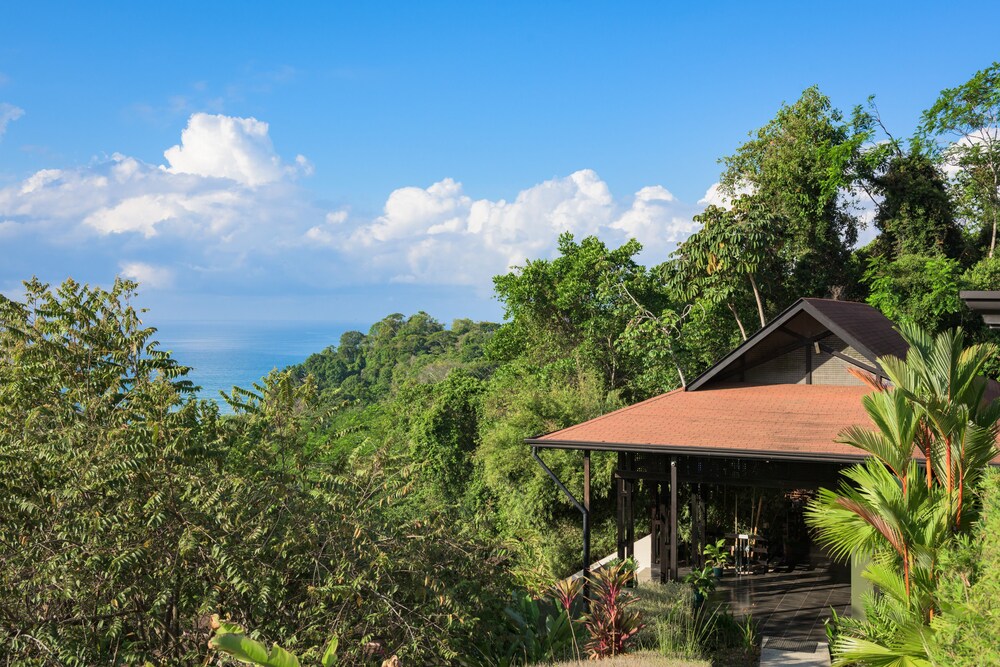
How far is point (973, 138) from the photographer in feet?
112

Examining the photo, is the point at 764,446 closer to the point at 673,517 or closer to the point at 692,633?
the point at 673,517

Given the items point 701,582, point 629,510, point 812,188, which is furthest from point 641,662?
point 812,188

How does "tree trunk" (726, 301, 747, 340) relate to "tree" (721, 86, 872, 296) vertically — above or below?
below

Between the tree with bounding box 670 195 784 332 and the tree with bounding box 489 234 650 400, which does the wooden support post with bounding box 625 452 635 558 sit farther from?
the tree with bounding box 489 234 650 400

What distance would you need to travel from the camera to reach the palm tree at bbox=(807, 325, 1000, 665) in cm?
814

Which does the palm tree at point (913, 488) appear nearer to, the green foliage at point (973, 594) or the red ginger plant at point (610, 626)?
the green foliage at point (973, 594)

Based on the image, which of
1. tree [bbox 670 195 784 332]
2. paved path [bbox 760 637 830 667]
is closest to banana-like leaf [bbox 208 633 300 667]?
paved path [bbox 760 637 830 667]

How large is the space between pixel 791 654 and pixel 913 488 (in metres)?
4.04

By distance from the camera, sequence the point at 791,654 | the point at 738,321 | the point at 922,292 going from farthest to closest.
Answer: the point at 738,321
the point at 922,292
the point at 791,654

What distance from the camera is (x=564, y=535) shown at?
76.2 ft

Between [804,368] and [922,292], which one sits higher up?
[922,292]

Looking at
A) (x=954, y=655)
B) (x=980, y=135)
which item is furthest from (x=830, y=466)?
(x=980, y=135)

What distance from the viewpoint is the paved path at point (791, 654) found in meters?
11.0

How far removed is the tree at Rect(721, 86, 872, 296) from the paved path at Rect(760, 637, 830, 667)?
22854mm
